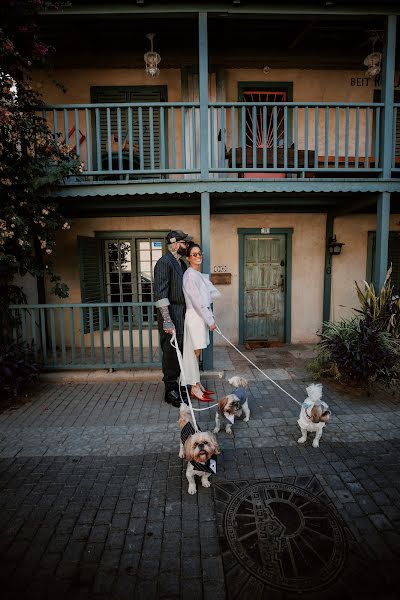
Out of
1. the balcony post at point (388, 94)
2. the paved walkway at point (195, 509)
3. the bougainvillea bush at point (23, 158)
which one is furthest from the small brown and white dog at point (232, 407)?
the balcony post at point (388, 94)

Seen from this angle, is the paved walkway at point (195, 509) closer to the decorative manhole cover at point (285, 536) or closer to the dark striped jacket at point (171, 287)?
the decorative manhole cover at point (285, 536)

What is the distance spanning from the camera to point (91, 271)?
6914 mm

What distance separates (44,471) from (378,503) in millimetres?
2986

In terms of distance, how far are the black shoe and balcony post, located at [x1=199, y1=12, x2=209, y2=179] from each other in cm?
333

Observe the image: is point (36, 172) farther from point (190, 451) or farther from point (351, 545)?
point (351, 545)

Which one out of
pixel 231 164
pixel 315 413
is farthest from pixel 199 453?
pixel 231 164

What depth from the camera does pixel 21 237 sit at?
4664 mm

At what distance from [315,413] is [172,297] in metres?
2.30

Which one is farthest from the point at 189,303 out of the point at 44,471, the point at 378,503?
the point at 378,503

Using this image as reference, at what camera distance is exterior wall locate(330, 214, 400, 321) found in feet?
24.3

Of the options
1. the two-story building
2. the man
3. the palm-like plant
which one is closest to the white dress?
the man

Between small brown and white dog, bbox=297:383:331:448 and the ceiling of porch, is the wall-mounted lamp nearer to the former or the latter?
the ceiling of porch

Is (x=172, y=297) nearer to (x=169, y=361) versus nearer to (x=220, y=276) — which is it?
(x=169, y=361)

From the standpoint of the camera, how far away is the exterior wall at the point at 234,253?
283 inches
